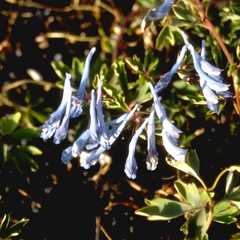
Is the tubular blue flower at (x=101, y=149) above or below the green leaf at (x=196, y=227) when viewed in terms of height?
above

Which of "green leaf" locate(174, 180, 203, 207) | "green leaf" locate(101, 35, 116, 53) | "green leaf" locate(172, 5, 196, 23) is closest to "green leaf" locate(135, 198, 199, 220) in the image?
"green leaf" locate(174, 180, 203, 207)

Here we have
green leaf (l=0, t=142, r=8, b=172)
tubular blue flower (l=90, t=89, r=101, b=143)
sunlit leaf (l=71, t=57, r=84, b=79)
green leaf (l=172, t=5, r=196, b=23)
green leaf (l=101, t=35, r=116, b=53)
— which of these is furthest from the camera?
green leaf (l=101, t=35, r=116, b=53)

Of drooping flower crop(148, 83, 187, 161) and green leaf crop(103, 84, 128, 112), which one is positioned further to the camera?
green leaf crop(103, 84, 128, 112)

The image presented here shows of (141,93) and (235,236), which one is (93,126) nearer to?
(141,93)

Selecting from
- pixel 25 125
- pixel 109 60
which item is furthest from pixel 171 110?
pixel 25 125

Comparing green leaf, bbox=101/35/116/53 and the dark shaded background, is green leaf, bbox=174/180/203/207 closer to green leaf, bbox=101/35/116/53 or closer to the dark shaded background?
the dark shaded background

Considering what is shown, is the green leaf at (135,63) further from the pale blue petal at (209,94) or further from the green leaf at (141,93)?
the pale blue petal at (209,94)

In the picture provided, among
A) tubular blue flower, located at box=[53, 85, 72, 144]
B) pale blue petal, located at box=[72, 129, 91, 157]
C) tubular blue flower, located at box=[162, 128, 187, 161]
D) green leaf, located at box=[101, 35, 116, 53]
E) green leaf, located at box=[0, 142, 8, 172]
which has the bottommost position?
green leaf, located at box=[0, 142, 8, 172]

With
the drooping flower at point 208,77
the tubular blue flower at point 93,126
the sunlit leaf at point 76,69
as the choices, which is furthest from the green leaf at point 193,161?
the sunlit leaf at point 76,69
